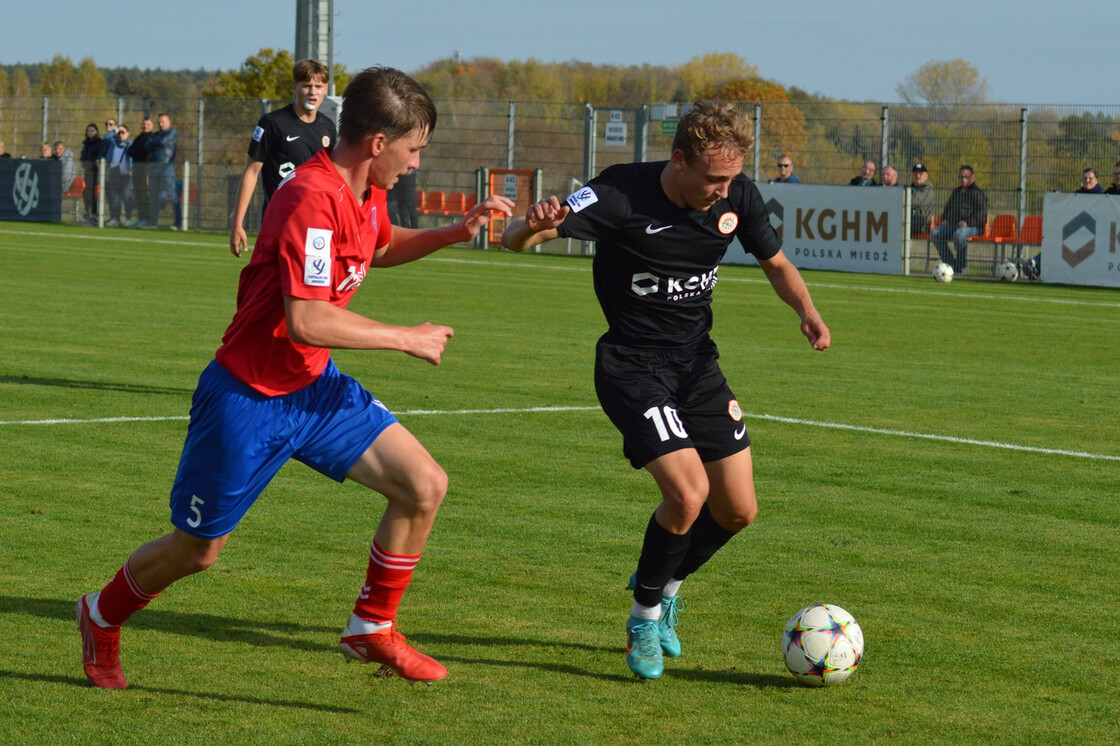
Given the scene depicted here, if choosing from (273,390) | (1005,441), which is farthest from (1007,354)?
(273,390)

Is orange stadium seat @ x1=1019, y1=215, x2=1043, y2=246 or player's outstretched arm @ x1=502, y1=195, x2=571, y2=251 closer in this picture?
player's outstretched arm @ x1=502, y1=195, x2=571, y2=251

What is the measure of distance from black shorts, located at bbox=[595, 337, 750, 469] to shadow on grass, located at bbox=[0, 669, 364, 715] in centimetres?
130

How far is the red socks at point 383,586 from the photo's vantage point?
4.71 metres

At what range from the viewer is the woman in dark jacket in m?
34.0

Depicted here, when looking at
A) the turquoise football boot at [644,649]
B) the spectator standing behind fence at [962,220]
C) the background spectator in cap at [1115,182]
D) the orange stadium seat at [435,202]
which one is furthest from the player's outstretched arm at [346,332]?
the orange stadium seat at [435,202]

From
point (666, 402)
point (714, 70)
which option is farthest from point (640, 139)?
point (714, 70)

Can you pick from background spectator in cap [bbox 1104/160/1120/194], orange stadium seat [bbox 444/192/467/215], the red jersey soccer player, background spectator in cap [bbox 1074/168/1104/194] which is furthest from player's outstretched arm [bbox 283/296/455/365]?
orange stadium seat [bbox 444/192/467/215]

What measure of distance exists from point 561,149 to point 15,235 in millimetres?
10564

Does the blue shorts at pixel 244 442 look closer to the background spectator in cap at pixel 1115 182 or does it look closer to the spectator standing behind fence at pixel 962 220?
the background spectator in cap at pixel 1115 182

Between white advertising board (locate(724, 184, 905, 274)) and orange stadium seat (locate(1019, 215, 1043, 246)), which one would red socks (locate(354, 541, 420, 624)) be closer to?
white advertising board (locate(724, 184, 905, 274))

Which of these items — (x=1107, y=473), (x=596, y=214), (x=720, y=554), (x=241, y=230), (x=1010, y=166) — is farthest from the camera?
(x=1010, y=166)

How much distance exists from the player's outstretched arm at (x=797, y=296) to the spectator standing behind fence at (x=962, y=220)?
19.7 meters

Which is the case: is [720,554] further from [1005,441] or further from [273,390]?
[1005,441]

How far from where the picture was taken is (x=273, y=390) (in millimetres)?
4594
